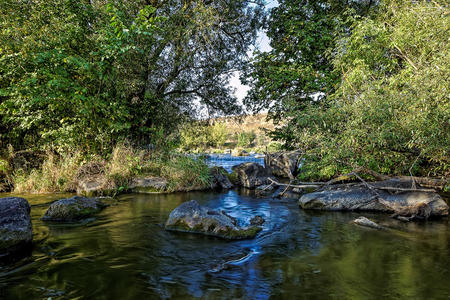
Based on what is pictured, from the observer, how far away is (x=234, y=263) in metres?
4.32

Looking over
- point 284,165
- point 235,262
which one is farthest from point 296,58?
point 235,262

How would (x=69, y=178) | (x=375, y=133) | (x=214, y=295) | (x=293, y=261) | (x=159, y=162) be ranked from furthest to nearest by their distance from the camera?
(x=159, y=162) < (x=69, y=178) < (x=375, y=133) < (x=293, y=261) < (x=214, y=295)

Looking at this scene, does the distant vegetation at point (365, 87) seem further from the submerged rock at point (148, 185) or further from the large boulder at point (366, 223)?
the submerged rock at point (148, 185)

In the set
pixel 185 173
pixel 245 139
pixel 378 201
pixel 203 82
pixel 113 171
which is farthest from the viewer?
pixel 245 139

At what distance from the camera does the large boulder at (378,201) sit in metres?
7.04

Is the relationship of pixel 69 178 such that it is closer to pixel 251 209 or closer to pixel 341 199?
pixel 251 209

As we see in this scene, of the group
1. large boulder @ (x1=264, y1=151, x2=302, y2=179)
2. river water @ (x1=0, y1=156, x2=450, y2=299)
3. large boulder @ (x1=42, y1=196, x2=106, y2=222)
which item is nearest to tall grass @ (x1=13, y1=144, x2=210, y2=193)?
large boulder @ (x1=42, y1=196, x2=106, y2=222)

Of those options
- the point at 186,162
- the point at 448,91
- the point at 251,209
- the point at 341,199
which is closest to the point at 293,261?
the point at 251,209

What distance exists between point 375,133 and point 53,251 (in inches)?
307

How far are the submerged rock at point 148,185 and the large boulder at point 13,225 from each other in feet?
18.5

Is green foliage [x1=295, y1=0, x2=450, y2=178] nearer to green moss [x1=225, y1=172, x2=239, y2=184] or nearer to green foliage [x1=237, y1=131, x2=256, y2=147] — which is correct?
green moss [x1=225, y1=172, x2=239, y2=184]

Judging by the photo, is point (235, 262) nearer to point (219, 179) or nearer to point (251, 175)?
point (219, 179)

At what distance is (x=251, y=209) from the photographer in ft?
27.4

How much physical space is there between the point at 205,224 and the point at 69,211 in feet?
12.0
